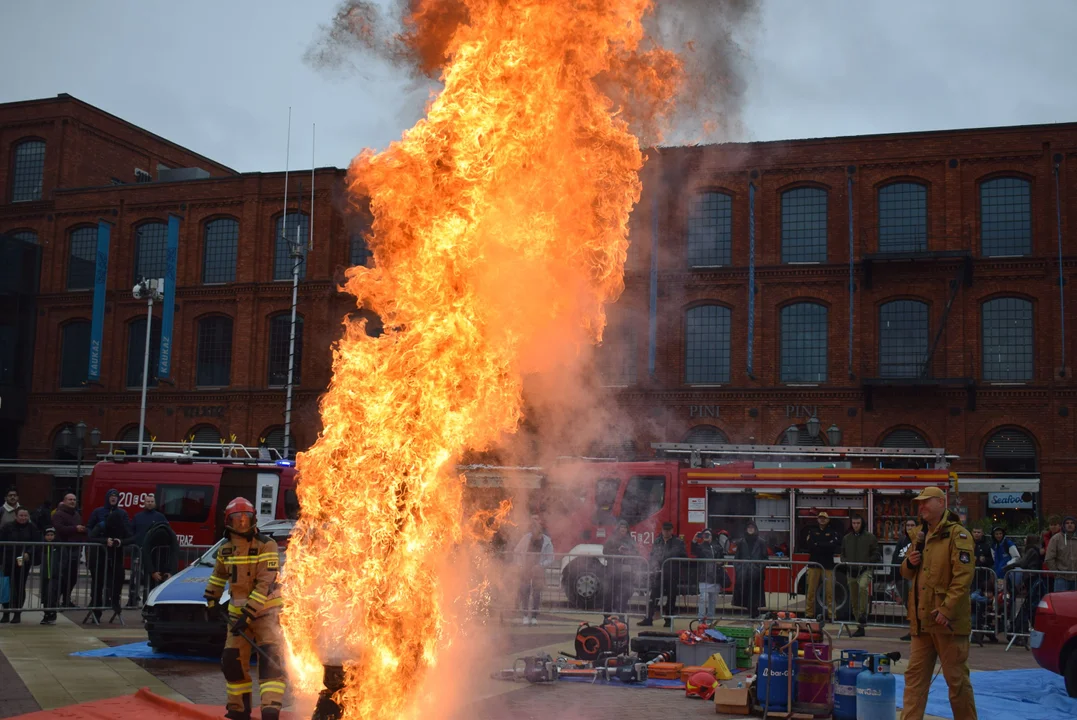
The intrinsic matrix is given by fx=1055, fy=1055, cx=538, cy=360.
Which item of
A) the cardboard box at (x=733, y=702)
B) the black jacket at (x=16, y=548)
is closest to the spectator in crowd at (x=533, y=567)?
the cardboard box at (x=733, y=702)

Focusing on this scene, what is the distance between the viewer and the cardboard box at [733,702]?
32.6 ft

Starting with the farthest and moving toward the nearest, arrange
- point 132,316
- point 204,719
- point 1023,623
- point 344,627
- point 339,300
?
point 132,316, point 339,300, point 1023,623, point 204,719, point 344,627

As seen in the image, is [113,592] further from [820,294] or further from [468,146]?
[820,294]

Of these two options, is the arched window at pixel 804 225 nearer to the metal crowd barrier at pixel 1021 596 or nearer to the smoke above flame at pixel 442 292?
the metal crowd barrier at pixel 1021 596

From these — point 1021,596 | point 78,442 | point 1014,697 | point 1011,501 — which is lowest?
point 1014,697

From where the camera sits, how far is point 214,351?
41219mm

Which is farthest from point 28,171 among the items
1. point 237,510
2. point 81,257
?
point 237,510

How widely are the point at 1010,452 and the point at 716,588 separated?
19899 millimetres

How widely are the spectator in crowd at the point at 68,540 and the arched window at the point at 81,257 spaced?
94.8ft

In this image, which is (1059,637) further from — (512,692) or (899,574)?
(899,574)

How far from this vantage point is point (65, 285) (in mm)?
42812

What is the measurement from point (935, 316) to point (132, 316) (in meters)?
30.0

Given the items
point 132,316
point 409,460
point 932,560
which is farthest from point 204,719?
point 132,316

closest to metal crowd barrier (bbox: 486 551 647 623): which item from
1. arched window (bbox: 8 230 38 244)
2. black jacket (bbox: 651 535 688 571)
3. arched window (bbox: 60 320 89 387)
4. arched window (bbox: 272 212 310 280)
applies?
black jacket (bbox: 651 535 688 571)
